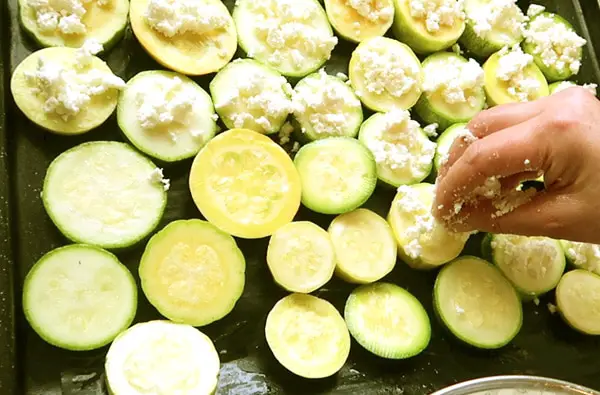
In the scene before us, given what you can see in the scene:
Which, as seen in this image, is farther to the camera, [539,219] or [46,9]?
[46,9]

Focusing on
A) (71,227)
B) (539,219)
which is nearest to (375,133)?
(539,219)

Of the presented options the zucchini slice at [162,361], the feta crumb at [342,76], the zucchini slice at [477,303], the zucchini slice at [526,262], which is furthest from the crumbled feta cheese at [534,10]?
the zucchini slice at [162,361]

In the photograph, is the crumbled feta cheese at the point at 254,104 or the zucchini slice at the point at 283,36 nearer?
the crumbled feta cheese at the point at 254,104

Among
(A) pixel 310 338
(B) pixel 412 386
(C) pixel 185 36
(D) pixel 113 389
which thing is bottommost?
(B) pixel 412 386

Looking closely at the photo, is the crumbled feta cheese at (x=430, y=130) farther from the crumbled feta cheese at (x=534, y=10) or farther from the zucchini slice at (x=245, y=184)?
the crumbled feta cheese at (x=534, y=10)

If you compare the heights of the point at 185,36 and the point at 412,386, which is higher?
the point at 185,36

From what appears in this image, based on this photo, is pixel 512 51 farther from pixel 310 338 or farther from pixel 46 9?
pixel 46 9

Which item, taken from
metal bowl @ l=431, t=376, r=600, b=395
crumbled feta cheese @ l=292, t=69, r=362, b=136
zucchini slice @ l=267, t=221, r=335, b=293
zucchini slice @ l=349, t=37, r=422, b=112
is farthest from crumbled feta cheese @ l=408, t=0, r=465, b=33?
metal bowl @ l=431, t=376, r=600, b=395

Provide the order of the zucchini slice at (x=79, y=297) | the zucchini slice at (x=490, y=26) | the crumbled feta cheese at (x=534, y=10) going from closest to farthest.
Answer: the zucchini slice at (x=79, y=297) → the zucchini slice at (x=490, y=26) → the crumbled feta cheese at (x=534, y=10)
